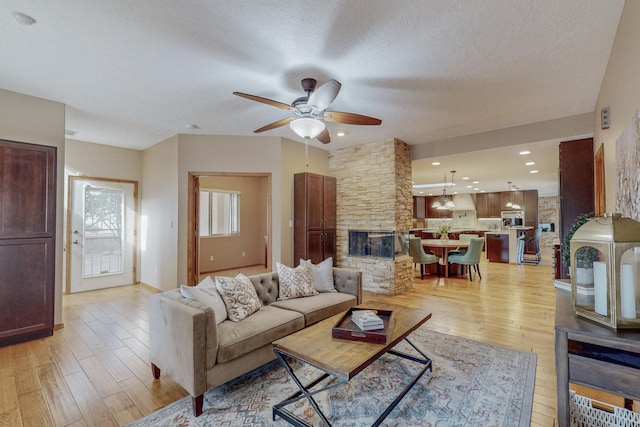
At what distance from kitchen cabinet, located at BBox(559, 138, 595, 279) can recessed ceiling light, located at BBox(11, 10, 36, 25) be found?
5.90 metres

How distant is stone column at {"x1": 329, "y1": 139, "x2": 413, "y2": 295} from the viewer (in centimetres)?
513

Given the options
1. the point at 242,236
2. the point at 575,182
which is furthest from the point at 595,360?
the point at 242,236

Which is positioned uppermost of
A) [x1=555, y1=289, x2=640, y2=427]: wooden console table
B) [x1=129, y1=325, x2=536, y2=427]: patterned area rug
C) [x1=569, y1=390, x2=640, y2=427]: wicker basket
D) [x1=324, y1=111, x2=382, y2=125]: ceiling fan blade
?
[x1=324, y1=111, x2=382, y2=125]: ceiling fan blade

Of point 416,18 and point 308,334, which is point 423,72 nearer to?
point 416,18

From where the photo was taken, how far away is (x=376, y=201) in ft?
17.5

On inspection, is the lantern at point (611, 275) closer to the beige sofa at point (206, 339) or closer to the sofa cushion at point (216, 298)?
the beige sofa at point (206, 339)

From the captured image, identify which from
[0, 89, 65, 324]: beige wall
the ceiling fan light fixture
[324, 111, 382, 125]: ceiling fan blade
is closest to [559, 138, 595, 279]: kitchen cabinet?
[324, 111, 382, 125]: ceiling fan blade

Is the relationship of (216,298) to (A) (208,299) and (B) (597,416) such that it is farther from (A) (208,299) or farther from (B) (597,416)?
(B) (597,416)

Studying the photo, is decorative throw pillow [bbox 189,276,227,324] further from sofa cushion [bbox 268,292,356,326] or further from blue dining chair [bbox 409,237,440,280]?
blue dining chair [bbox 409,237,440,280]

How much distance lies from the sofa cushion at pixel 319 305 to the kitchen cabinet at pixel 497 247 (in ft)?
23.3

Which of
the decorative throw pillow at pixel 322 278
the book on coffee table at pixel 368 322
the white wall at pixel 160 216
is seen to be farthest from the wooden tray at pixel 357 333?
the white wall at pixel 160 216

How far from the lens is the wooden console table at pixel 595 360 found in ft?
3.64

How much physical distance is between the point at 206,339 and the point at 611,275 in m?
2.22

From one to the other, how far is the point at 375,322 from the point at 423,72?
236cm
